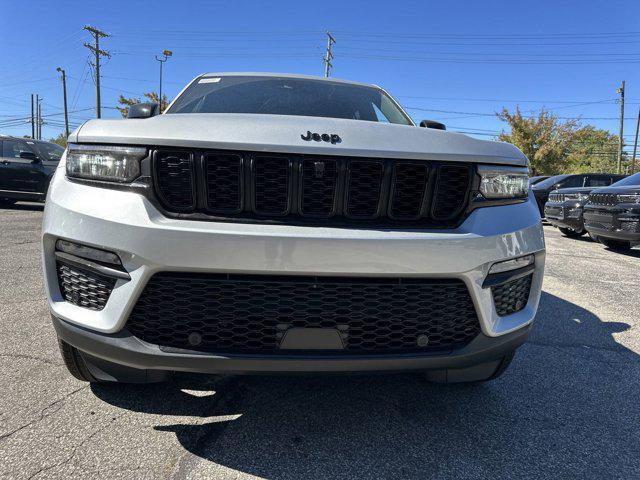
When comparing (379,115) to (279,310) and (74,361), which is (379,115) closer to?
(279,310)

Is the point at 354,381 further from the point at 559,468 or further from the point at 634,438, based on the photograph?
the point at 634,438

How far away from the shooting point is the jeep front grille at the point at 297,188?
1639mm

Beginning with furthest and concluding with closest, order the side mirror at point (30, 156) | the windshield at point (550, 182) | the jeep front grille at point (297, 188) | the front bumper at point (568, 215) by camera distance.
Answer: the windshield at point (550, 182) → the side mirror at point (30, 156) → the front bumper at point (568, 215) → the jeep front grille at point (297, 188)

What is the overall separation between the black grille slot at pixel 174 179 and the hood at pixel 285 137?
5 cm

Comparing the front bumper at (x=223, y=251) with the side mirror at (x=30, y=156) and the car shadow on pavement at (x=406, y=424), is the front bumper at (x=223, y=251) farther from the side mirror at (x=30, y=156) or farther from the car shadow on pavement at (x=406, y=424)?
the side mirror at (x=30, y=156)

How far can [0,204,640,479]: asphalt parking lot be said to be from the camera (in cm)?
171

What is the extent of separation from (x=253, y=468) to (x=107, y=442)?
635 millimetres

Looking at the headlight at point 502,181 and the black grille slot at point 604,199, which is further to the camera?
the black grille slot at point 604,199

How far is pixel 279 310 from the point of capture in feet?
5.30

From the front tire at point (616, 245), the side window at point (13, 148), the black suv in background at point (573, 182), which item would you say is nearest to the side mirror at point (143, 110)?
the front tire at point (616, 245)

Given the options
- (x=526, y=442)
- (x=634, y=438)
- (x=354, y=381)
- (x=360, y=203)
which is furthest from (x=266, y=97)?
(x=634, y=438)

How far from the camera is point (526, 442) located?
6.36 ft

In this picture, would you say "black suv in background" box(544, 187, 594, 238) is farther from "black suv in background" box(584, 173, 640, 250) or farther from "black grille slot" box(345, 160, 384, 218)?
"black grille slot" box(345, 160, 384, 218)

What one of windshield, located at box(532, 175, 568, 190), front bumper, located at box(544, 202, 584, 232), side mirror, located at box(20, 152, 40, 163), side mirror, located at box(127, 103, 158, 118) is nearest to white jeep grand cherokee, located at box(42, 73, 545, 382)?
side mirror, located at box(127, 103, 158, 118)
